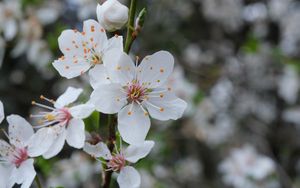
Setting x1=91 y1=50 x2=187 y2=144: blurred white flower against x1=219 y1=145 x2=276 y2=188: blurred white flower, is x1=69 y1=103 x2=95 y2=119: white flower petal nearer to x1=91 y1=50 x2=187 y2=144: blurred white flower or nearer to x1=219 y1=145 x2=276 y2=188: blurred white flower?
x1=91 y1=50 x2=187 y2=144: blurred white flower

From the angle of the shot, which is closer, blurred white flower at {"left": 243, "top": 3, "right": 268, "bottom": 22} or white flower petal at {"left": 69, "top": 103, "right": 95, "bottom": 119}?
white flower petal at {"left": 69, "top": 103, "right": 95, "bottom": 119}

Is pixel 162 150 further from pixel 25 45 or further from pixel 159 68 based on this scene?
pixel 159 68

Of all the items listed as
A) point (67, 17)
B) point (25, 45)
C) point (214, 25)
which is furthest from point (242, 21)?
point (25, 45)

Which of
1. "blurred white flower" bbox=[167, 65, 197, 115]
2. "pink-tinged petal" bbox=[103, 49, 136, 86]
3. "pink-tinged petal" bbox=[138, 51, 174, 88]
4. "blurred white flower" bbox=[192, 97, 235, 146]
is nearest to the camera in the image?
"pink-tinged petal" bbox=[103, 49, 136, 86]

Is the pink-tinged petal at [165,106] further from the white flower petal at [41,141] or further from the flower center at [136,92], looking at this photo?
the white flower petal at [41,141]

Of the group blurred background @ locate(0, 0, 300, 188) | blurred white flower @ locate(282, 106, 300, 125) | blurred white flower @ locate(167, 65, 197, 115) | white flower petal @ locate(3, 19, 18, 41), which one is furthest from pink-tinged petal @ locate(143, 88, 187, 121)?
blurred white flower @ locate(282, 106, 300, 125)

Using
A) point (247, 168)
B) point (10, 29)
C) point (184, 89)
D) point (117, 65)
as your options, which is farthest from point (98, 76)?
point (247, 168)
